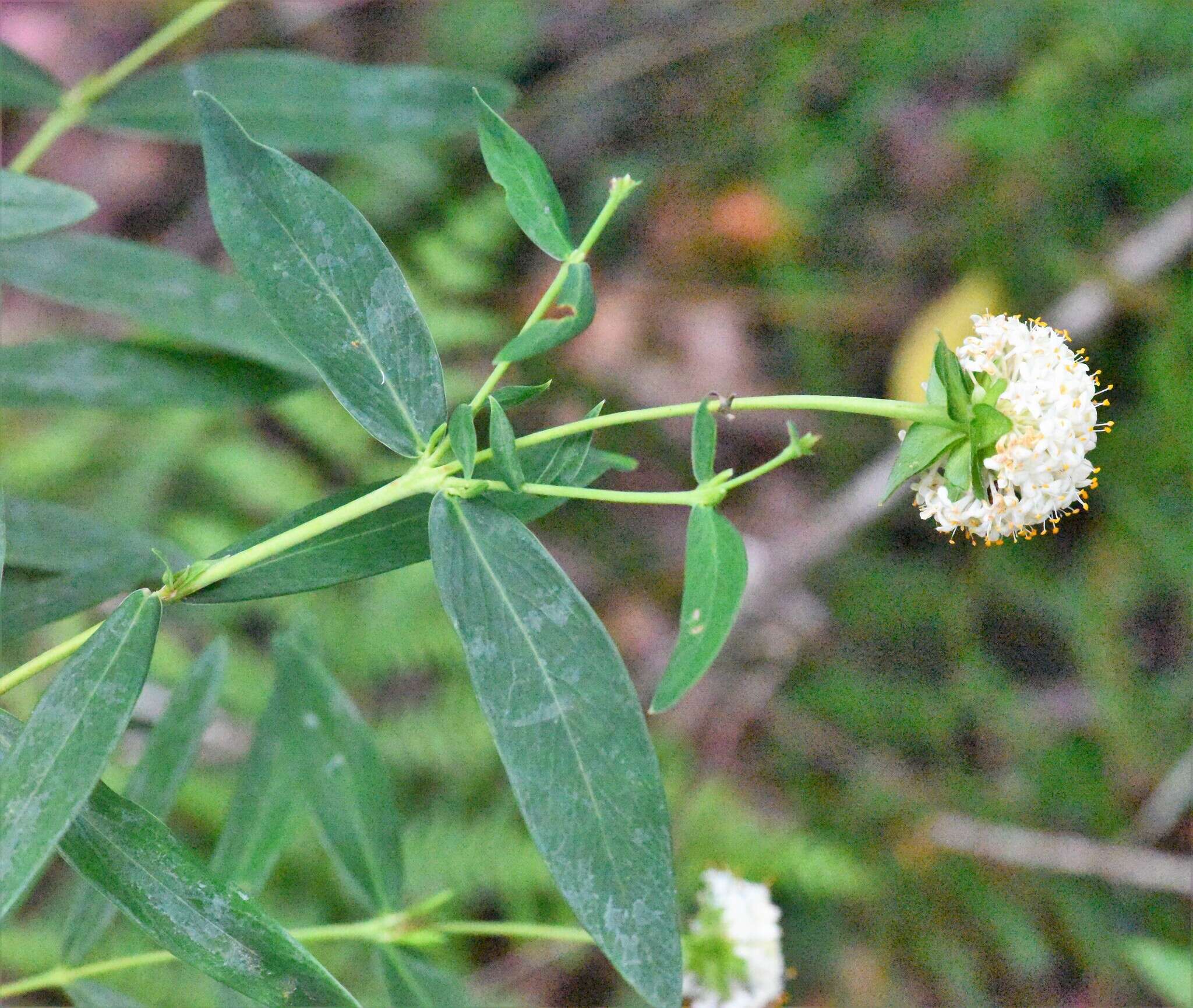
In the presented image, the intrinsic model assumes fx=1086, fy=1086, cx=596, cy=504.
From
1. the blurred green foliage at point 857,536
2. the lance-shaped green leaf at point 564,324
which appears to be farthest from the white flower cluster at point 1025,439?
the blurred green foliage at point 857,536

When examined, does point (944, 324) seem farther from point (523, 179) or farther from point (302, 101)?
point (523, 179)

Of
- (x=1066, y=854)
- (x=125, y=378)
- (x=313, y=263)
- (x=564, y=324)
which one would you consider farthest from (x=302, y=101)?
(x=1066, y=854)

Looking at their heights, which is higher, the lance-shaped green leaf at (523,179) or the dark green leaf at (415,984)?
the lance-shaped green leaf at (523,179)

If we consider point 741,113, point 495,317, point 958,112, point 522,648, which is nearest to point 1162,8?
point 958,112

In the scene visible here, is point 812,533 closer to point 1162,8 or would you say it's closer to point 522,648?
point 1162,8

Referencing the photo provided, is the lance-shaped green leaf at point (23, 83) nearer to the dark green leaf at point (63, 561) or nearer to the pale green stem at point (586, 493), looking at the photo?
the dark green leaf at point (63, 561)

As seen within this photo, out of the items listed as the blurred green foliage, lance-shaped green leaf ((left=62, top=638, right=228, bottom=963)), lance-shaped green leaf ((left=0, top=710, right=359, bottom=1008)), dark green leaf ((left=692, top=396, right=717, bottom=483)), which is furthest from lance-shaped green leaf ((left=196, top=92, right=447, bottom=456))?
the blurred green foliage
